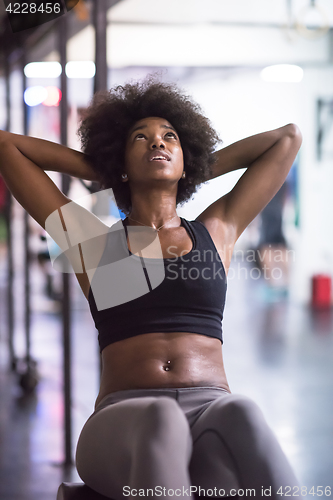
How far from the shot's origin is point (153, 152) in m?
1.36

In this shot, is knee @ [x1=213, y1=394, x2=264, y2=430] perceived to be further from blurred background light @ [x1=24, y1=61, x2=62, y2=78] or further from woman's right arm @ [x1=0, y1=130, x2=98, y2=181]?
blurred background light @ [x1=24, y1=61, x2=62, y2=78]

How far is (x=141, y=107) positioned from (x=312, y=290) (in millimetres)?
4455

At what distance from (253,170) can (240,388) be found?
72.2 inches

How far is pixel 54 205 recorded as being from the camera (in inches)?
53.1

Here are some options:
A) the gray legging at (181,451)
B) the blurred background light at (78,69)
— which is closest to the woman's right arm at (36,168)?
the gray legging at (181,451)

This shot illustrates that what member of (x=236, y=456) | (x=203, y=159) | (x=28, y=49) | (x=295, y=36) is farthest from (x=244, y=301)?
(x=236, y=456)

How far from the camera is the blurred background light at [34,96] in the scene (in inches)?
119

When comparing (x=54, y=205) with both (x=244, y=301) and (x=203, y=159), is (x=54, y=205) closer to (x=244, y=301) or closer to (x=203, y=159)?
(x=203, y=159)

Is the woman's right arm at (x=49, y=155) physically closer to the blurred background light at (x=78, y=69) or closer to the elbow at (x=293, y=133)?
the elbow at (x=293, y=133)

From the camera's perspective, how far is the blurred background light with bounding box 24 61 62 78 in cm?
309

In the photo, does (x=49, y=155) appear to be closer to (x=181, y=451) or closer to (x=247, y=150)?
(x=247, y=150)

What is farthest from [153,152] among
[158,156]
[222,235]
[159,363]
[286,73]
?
[286,73]

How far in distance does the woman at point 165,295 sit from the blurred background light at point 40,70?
173 cm

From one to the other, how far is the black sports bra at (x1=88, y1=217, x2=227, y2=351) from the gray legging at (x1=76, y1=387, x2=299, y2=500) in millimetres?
185
